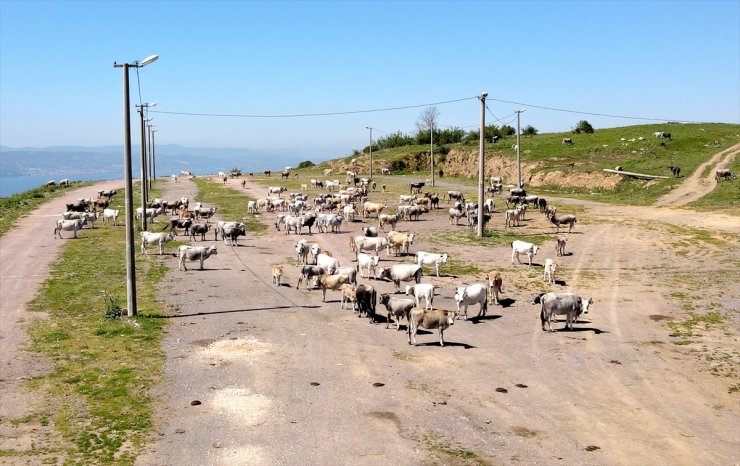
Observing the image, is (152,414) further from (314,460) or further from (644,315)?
(644,315)

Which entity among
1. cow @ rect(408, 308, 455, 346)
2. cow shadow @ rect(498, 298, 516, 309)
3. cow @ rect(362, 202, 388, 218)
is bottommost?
cow shadow @ rect(498, 298, 516, 309)

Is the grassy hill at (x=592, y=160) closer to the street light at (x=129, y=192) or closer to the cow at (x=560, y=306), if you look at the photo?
the cow at (x=560, y=306)

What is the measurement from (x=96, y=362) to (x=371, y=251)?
71.1 feet

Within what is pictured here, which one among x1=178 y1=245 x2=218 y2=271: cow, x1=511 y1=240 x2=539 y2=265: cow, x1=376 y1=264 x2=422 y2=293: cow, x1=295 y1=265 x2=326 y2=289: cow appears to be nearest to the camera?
x1=376 y1=264 x2=422 y2=293: cow

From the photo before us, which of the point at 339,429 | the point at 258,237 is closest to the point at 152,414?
the point at 339,429

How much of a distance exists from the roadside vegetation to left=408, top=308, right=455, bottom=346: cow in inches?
324

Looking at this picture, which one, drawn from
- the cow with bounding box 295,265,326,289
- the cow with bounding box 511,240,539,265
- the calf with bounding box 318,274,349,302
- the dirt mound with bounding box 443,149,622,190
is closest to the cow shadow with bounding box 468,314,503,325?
the calf with bounding box 318,274,349,302

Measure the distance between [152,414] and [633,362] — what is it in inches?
559

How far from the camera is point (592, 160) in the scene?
88062 millimetres

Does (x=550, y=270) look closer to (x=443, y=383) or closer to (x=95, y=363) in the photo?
(x=443, y=383)

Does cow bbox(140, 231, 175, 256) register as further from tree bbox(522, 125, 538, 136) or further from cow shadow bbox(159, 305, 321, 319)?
tree bbox(522, 125, 538, 136)

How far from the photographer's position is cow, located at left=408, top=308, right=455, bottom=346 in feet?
70.0

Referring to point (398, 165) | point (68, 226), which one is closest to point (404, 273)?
point (68, 226)

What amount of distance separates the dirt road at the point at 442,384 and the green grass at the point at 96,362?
70 cm
